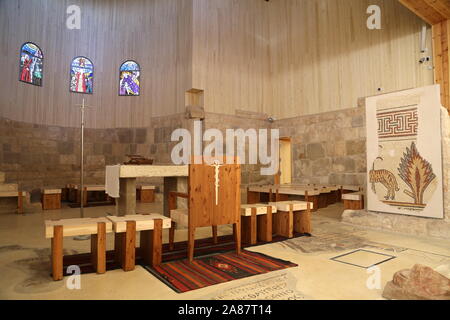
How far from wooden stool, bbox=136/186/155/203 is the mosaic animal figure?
5.74 metres

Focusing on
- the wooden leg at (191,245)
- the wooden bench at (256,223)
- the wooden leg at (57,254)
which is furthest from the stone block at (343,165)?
the wooden leg at (57,254)

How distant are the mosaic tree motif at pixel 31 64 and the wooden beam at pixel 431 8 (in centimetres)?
875

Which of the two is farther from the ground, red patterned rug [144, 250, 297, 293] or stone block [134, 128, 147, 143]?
stone block [134, 128, 147, 143]

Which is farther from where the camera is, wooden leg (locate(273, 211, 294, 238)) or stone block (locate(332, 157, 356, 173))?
stone block (locate(332, 157, 356, 173))

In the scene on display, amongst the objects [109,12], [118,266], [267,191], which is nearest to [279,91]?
[267,191]

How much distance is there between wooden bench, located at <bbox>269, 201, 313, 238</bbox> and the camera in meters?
4.25

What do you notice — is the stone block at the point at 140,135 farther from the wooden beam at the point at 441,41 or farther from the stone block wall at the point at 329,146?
the wooden beam at the point at 441,41

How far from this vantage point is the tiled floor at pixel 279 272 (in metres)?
2.34

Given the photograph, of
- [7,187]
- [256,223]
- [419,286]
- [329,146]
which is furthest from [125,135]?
[419,286]

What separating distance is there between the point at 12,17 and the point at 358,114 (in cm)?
906

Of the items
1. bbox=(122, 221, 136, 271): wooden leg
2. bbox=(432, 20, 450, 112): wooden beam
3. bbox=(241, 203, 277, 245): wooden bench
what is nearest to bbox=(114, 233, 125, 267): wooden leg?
bbox=(122, 221, 136, 271): wooden leg

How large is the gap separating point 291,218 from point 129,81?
298 inches

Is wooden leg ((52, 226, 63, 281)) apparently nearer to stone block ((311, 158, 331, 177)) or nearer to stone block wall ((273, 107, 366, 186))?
stone block wall ((273, 107, 366, 186))
